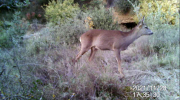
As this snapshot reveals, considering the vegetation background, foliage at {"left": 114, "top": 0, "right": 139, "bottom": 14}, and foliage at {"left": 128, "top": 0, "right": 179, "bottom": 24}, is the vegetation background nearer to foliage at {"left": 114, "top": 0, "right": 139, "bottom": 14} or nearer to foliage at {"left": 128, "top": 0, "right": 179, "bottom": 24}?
foliage at {"left": 128, "top": 0, "right": 179, "bottom": 24}

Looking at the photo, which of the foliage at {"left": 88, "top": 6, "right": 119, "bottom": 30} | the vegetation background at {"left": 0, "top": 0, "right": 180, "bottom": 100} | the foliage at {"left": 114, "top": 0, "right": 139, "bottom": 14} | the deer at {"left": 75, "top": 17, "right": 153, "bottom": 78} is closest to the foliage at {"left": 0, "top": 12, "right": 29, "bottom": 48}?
the vegetation background at {"left": 0, "top": 0, "right": 180, "bottom": 100}

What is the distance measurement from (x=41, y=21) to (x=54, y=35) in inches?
395

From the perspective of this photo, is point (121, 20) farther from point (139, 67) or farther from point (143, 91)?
point (143, 91)

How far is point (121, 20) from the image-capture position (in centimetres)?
1259

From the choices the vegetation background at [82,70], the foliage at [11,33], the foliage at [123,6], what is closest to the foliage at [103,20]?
the vegetation background at [82,70]

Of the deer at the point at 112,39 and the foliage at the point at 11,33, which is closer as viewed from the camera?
the deer at the point at 112,39

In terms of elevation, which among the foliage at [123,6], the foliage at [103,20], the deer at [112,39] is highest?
the foliage at [123,6]

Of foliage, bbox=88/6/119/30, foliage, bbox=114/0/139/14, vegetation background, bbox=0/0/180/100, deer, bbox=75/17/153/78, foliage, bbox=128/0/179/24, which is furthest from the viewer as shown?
foliage, bbox=114/0/139/14

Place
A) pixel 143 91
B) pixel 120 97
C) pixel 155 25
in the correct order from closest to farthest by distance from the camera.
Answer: pixel 120 97, pixel 143 91, pixel 155 25

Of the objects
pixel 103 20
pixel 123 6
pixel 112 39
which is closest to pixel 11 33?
pixel 112 39

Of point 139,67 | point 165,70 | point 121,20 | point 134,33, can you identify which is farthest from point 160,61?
point 121,20

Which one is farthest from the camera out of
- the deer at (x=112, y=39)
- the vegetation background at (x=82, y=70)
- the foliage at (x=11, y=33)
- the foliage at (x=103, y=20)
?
the foliage at (x=103, y=20)

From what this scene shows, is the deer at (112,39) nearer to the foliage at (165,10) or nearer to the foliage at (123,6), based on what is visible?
the foliage at (165,10)

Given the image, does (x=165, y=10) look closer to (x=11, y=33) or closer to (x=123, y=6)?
(x=123, y=6)
